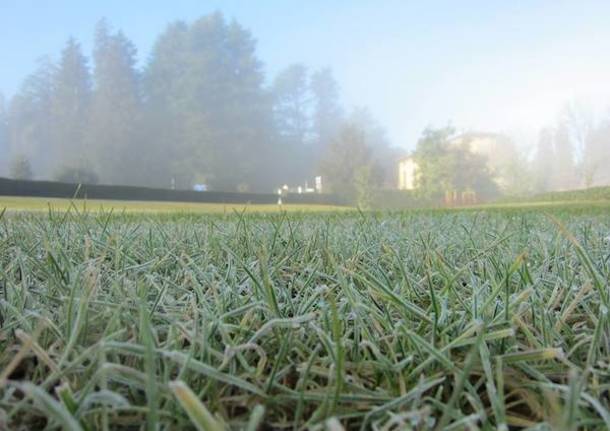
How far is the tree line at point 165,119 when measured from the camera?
56.3 feet

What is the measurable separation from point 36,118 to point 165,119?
5.53 m

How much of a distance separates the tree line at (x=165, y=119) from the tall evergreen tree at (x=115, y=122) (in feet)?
0.14

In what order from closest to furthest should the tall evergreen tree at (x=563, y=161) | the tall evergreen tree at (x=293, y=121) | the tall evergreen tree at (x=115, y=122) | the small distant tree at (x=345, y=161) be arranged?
1. the small distant tree at (x=345, y=161)
2. the tall evergreen tree at (x=563, y=161)
3. the tall evergreen tree at (x=115, y=122)
4. the tall evergreen tree at (x=293, y=121)

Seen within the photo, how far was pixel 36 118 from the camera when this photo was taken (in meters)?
17.9

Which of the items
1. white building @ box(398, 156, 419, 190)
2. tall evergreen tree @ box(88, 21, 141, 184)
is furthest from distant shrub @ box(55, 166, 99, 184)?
white building @ box(398, 156, 419, 190)

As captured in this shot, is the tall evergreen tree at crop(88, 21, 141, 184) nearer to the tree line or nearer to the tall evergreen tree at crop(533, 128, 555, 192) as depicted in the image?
the tree line

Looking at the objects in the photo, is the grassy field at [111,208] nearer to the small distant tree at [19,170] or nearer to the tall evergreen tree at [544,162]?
the small distant tree at [19,170]

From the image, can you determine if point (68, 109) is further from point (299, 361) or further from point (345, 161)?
point (299, 361)

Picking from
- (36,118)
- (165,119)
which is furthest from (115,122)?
(36,118)

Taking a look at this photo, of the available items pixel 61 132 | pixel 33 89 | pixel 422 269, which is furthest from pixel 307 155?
pixel 422 269

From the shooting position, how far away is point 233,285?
1.13ft

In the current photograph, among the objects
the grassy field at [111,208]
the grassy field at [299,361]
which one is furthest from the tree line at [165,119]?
the grassy field at [299,361]

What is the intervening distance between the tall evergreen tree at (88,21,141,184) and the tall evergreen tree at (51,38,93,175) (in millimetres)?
483

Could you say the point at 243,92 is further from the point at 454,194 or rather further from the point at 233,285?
the point at 233,285
